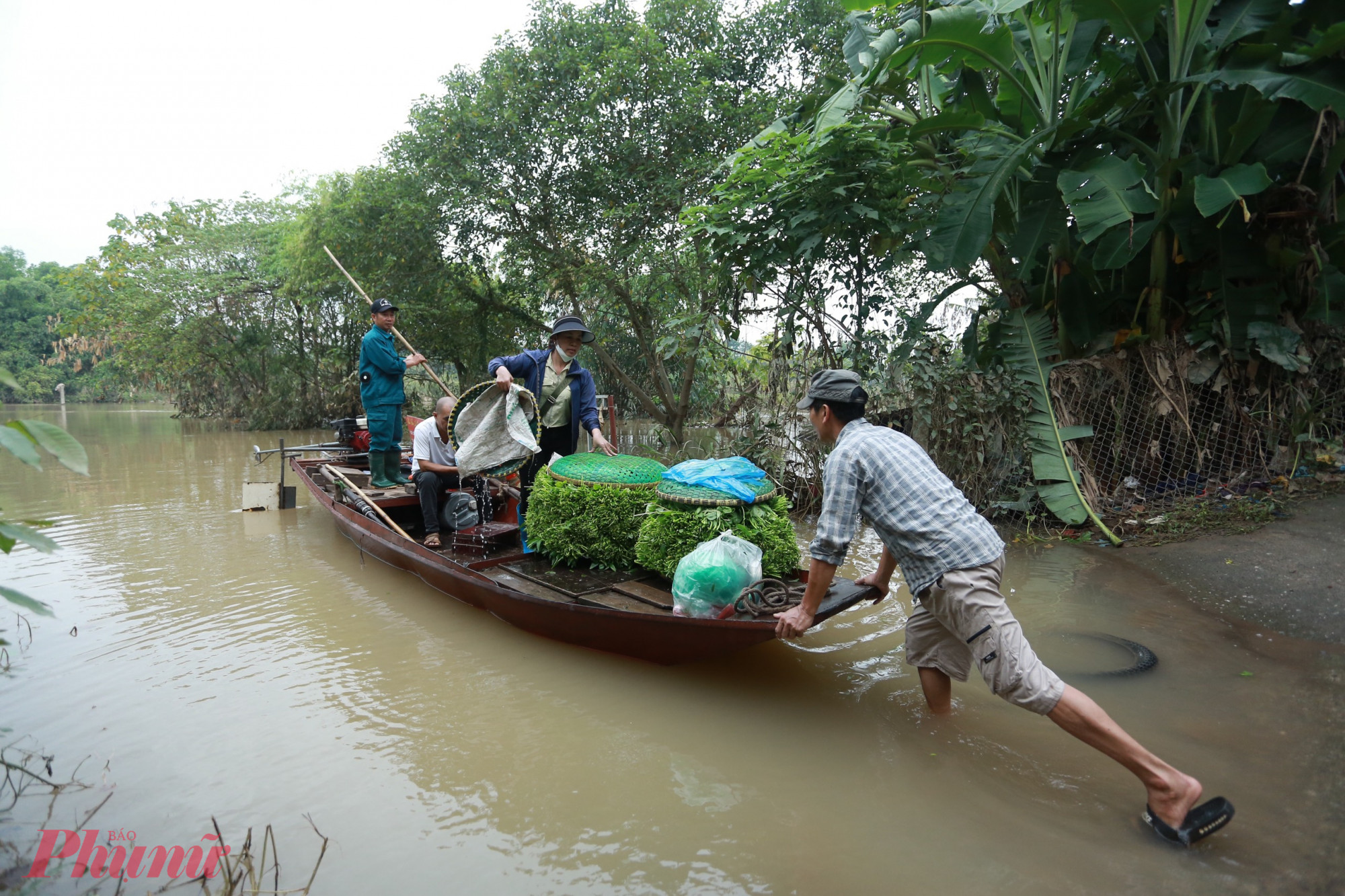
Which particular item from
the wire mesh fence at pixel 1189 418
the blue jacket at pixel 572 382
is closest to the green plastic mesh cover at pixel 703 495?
the blue jacket at pixel 572 382

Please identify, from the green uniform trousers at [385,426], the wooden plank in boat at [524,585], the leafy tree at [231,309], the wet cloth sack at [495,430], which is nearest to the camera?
the wooden plank in boat at [524,585]

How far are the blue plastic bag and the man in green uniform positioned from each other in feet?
10.3

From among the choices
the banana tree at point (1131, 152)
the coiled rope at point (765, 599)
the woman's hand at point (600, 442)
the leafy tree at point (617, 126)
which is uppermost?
the leafy tree at point (617, 126)

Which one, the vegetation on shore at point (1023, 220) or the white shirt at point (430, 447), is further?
the white shirt at point (430, 447)

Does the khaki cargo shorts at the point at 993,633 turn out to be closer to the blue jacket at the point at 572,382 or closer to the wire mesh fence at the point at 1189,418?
the blue jacket at the point at 572,382

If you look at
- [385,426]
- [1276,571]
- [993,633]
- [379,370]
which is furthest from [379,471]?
[1276,571]

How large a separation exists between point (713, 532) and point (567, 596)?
1.00 m

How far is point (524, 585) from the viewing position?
4574 mm

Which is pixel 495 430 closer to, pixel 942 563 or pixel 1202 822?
pixel 942 563

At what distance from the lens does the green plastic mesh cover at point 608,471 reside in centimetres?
473

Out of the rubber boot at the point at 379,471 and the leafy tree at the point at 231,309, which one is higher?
the leafy tree at the point at 231,309

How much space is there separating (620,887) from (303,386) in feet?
87.9

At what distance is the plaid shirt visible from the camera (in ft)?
9.36

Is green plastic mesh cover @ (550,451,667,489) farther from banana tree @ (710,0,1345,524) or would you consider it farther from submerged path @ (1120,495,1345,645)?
submerged path @ (1120,495,1345,645)
